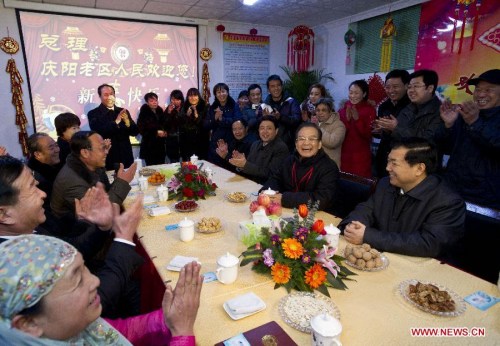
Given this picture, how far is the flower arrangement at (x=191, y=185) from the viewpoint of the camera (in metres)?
2.44

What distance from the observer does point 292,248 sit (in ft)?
4.19

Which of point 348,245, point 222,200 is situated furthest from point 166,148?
point 348,245

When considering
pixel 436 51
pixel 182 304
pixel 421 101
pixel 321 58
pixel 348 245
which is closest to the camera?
pixel 182 304

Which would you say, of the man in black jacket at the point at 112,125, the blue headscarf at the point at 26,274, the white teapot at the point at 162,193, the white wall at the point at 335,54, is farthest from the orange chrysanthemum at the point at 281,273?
the white wall at the point at 335,54

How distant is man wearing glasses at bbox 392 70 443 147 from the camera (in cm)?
277

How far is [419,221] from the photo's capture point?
1691 millimetres

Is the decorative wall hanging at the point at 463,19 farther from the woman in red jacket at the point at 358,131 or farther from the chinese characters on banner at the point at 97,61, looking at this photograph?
the chinese characters on banner at the point at 97,61

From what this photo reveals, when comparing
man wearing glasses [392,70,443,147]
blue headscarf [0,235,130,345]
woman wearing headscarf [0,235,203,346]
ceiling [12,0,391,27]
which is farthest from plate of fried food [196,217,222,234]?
ceiling [12,0,391,27]

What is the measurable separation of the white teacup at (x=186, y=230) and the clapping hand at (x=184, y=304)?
0.69 m

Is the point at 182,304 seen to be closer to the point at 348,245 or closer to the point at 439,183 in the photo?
the point at 348,245

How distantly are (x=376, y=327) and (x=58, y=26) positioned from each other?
19.3ft

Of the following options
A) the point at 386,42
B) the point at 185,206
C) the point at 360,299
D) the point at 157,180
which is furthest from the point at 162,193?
the point at 386,42

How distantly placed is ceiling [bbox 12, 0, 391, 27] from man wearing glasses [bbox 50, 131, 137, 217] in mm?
3284

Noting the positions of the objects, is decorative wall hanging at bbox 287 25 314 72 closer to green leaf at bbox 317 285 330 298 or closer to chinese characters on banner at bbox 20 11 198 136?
chinese characters on banner at bbox 20 11 198 136
